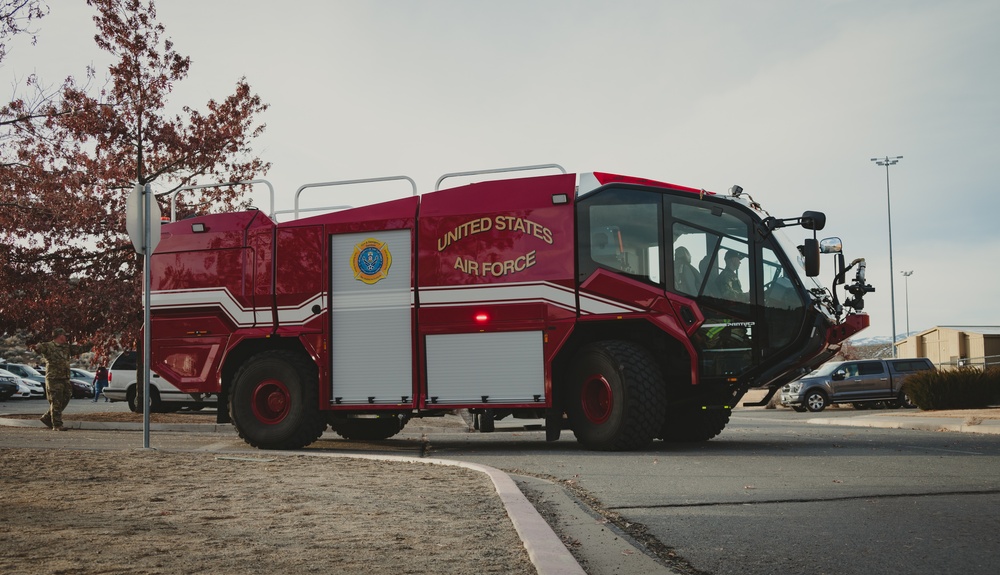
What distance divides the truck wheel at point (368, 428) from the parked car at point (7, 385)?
29592 mm

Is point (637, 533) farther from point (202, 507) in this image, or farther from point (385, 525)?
point (202, 507)

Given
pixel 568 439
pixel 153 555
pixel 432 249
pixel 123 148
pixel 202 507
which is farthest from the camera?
pixel 123 148

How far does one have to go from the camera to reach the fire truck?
12.0 meters

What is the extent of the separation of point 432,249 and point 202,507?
671 cm

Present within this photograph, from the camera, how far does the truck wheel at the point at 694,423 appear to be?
1396 centimetres

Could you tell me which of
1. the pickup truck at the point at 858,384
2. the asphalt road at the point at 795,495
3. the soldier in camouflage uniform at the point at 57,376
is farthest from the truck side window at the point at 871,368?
the soldier in camouflage uniform at the point at 57,376

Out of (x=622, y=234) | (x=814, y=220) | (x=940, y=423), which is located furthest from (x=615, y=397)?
(x=940, y=423)

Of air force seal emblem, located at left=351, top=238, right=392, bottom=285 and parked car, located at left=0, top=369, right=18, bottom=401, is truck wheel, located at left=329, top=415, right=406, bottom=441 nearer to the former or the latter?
air force seal emblem, located at left=351, top=238, right=392, bottom=285

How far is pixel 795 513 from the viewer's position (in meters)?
6.70

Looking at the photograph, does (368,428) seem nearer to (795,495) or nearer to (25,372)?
(795,495)

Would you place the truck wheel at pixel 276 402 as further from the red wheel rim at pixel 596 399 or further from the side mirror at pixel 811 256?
the side mirror at pixel 811 256

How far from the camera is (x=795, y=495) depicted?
758 centimetres

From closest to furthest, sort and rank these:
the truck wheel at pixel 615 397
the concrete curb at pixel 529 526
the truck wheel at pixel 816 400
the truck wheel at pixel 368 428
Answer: the concrete curb at pixel 529 526, the truck wheel at pixel 615 397, the truck wheel at pixel 368 428, the truck wheel at pixel 816 400

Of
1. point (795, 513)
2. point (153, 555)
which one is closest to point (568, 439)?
point (795, 513)
